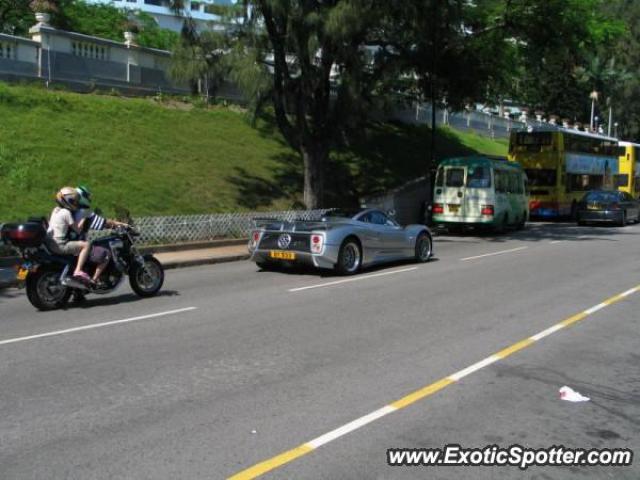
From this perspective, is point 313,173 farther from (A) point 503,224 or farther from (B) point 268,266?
(A) point 503,224

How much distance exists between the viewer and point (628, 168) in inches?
1583

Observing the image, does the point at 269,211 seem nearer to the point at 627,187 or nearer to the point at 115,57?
the point at 115,57

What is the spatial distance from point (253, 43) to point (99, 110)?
20.7 feet

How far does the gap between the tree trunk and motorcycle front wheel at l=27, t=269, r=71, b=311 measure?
12159mm

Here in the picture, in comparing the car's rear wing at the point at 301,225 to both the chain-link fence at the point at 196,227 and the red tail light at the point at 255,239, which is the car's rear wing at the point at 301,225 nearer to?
the red tail light at the point at 255,239

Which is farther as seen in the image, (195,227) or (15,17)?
(15,17)

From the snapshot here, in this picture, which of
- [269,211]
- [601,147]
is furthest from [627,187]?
[269,211]

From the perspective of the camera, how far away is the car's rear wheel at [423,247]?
50.9ft

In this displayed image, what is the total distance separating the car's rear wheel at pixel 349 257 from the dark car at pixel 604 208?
1822cm

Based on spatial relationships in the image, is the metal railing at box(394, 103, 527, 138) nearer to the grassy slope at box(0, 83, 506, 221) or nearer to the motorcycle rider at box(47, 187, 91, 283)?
the grassy slope at box(0, 83, 506, 221)

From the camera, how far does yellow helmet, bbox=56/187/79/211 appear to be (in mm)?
9578

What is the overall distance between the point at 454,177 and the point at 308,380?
20.1 m

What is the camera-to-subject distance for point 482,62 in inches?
1056

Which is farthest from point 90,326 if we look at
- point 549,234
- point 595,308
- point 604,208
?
point 604,208
